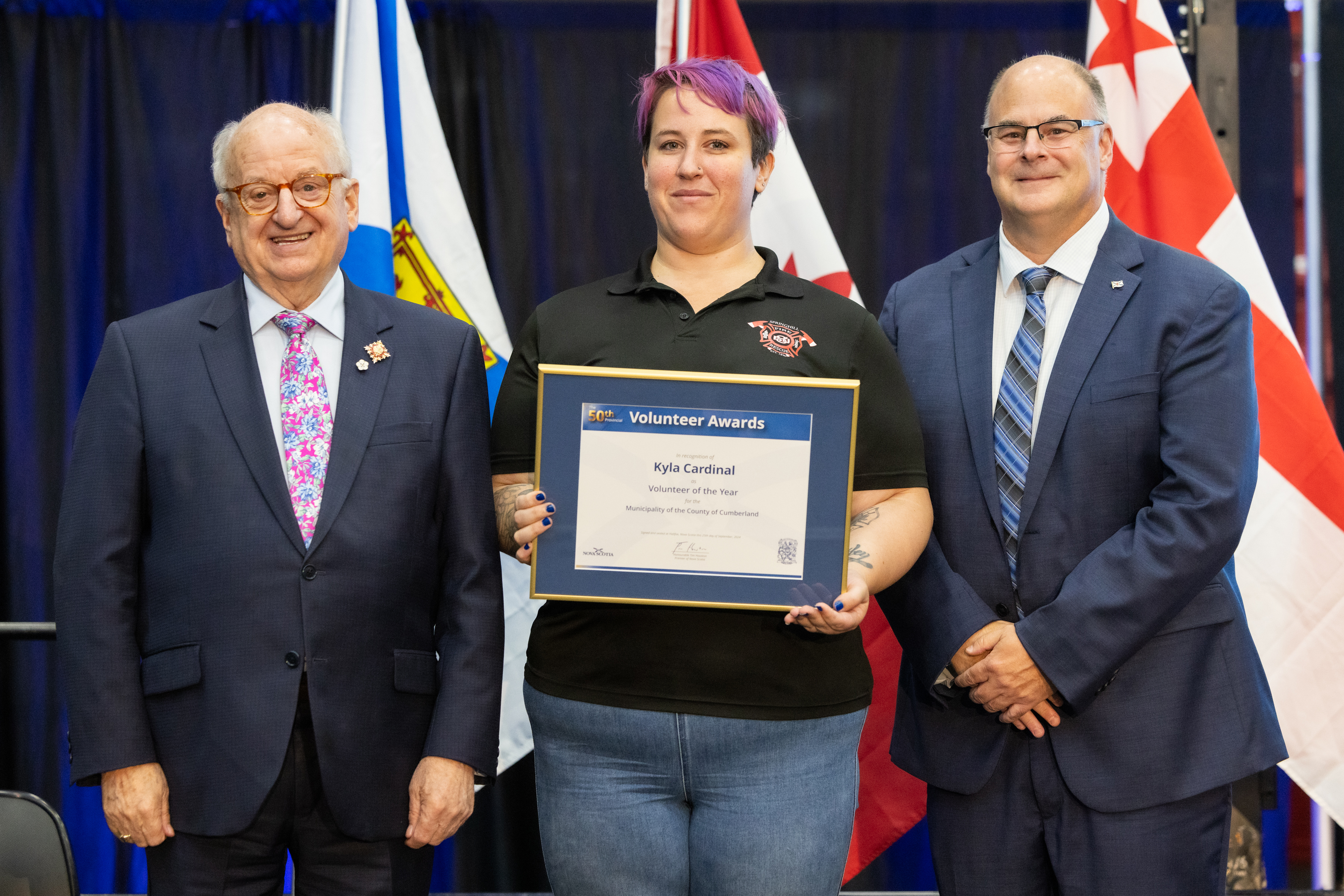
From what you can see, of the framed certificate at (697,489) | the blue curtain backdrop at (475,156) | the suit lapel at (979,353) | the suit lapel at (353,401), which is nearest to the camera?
the framed certificate at (697,489)

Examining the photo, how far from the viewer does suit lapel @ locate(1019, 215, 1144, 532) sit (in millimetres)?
1883

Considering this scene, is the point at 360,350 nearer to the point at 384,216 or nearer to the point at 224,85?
the point at 384,216

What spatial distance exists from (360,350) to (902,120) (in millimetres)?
2112

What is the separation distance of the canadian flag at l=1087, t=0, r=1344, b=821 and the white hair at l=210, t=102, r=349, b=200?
191 cm

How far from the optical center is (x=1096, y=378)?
1898 millimetres

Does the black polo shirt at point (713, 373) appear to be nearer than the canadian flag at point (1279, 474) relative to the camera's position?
Yes

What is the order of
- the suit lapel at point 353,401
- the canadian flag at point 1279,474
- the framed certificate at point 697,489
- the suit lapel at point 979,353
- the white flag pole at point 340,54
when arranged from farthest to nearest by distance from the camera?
the white flag pole at point 340,54 < the canadian flag at point 1279,474 < the suit lapel at point 979,353 < the suit lapel at point 353,401 < the framed certificate at point 697,489

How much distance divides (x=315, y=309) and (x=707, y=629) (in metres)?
0.84

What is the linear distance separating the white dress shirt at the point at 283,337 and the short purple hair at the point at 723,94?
605mm

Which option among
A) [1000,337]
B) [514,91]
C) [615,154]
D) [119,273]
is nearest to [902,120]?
[615,154]

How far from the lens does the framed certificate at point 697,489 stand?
1.62 metres

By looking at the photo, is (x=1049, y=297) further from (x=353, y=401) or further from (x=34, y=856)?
(x=34, y=856)

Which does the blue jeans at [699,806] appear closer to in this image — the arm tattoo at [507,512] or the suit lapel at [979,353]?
the arm tattoo at [507,512]

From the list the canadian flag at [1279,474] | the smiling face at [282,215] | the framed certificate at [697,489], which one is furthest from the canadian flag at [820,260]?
the smiling face at [282,215]
